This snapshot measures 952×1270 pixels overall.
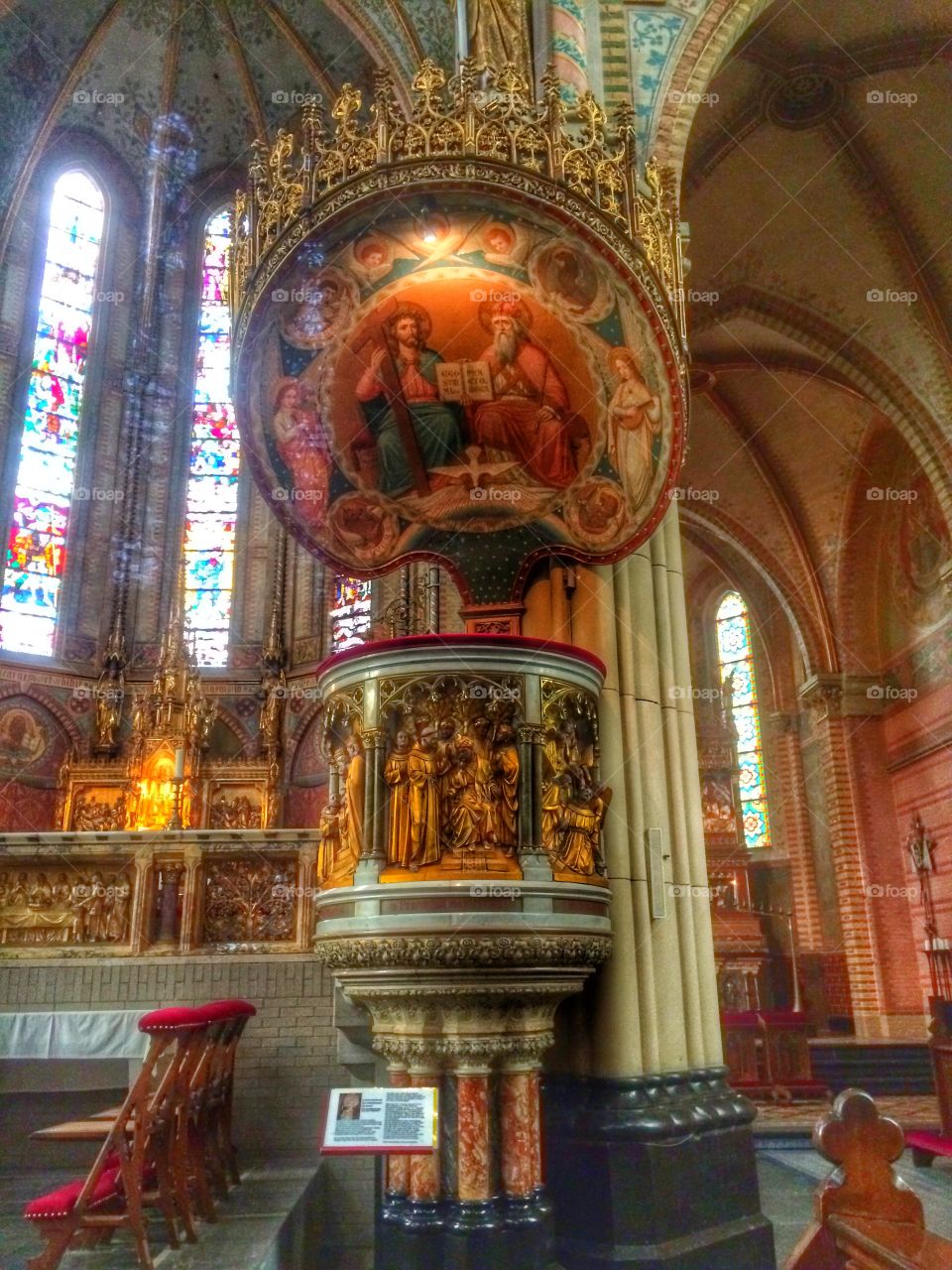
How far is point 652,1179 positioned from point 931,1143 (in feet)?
10.0

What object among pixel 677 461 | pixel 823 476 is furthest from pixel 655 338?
pixel 823 476

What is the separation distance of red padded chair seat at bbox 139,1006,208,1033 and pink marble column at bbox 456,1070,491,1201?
1.10 meters

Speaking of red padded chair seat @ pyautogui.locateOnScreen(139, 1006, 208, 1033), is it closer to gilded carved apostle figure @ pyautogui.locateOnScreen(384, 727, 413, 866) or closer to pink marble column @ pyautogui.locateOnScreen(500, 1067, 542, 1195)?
gilded carved apostle figure @ pyautogui.locateOnScreen(384, 727, 413, 866)

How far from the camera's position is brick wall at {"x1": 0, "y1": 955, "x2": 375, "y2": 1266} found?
5.39 meters

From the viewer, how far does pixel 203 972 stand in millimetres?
5637

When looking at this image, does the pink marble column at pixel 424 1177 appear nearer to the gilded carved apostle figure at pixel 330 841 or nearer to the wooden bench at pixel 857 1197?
the gilded carved apostle figure at pixel 330 841

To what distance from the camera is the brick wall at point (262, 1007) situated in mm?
5391

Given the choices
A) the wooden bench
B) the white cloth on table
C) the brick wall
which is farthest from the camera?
the brick wall

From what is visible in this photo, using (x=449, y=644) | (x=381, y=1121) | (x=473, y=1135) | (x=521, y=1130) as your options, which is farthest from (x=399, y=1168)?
(x=449, y=644)

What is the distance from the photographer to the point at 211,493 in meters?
15.2

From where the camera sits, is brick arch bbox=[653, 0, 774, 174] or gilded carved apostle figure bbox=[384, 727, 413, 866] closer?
gilded carved apostle figure bbox=[384, 727, 413, 866]

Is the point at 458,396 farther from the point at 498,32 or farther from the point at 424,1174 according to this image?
the point at 424,1174

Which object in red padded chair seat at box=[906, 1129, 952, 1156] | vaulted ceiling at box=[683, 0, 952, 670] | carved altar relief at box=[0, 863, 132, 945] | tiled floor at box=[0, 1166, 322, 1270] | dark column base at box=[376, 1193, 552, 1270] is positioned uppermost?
vaulted ceiling at box=[683, 0, 952, 670]

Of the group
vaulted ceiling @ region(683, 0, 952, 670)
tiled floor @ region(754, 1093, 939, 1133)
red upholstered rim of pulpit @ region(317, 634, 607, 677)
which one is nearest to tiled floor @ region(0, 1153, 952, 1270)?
tiled floor @ region(754, 1093, 939, 1133)
